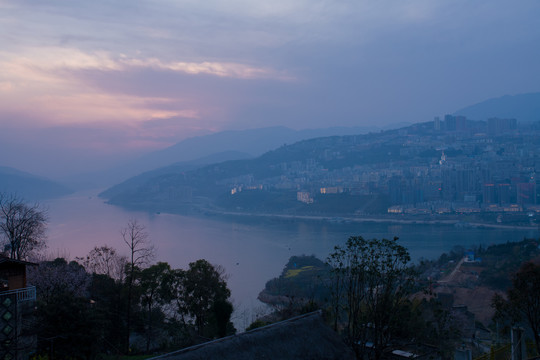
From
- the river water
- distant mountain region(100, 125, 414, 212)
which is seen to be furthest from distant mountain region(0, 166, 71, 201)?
the river water

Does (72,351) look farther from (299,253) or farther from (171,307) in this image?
(299,253)

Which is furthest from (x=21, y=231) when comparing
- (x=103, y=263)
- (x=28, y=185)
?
(x=28, y=185)

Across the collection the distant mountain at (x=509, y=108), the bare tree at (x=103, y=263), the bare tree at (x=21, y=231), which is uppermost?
the distant mountain at (x=509, y=108)

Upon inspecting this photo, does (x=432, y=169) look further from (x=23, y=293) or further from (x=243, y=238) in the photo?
(x=23, y=293)

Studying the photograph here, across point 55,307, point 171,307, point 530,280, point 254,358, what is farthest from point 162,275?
point 530,280

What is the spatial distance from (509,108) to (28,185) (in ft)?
223

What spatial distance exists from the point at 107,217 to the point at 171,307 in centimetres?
2060

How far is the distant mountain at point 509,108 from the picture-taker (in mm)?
65631

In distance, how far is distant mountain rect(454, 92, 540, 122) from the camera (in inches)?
2584

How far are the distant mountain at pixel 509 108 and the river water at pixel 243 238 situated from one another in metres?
52.4

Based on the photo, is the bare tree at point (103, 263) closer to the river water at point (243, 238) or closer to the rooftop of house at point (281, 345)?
the river water at point (243, 238)

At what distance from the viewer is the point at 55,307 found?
11.1 feet

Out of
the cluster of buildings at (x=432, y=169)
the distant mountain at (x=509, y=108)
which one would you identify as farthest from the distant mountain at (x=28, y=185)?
the distant mountain at (x=509, y=108)

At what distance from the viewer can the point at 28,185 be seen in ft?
104
